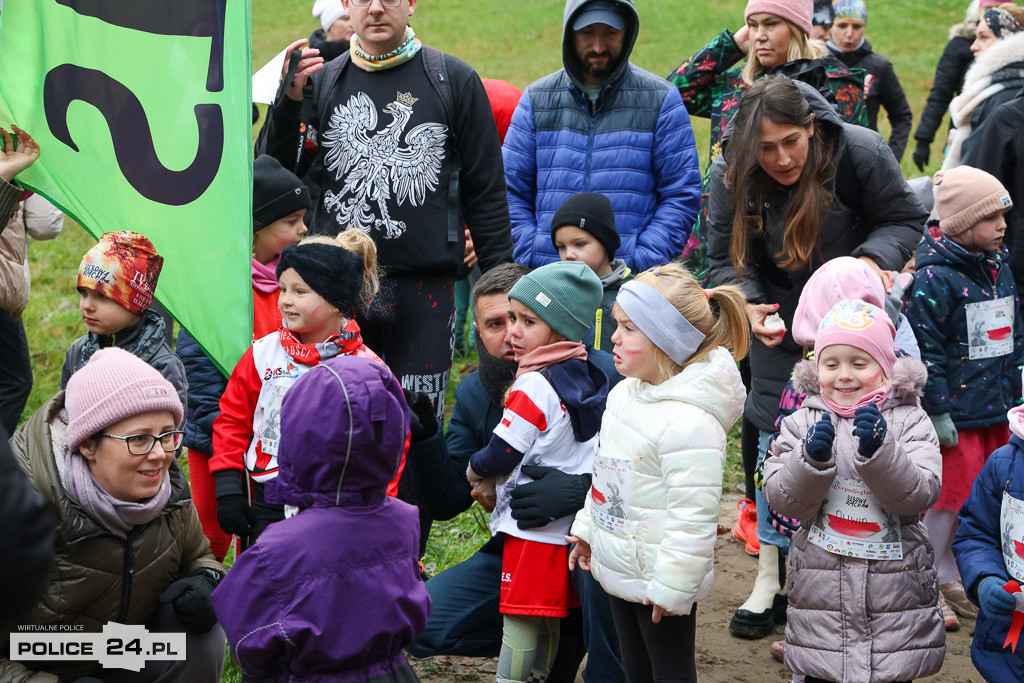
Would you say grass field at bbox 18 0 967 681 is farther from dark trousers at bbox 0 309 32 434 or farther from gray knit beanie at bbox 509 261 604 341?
gray knit beanie at bbox 509 261 604 341

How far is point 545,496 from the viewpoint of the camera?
12.2 feet

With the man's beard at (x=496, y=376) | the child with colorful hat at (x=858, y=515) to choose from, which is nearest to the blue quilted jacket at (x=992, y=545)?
the child with colorful hat at (x=858, y=515)

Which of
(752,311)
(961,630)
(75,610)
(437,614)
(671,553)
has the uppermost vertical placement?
(752,311)

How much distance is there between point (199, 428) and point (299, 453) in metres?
2.09

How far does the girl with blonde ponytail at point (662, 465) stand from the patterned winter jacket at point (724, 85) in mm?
2128

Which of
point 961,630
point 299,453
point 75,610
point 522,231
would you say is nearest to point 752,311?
point 522,231

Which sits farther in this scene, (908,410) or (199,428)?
(199,428)

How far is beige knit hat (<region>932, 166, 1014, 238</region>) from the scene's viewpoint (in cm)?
455

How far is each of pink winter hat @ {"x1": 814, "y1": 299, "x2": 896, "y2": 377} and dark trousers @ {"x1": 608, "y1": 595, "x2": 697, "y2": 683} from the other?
1.00 metres

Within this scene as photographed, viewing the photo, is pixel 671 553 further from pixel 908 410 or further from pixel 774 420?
pixel 774 420

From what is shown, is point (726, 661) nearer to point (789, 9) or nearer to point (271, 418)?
point (271, 418)

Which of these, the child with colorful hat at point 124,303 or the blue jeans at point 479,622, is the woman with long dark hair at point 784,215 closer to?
the blue jeans at point 479,622

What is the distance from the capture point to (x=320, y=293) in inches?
149

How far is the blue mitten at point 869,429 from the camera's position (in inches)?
131
